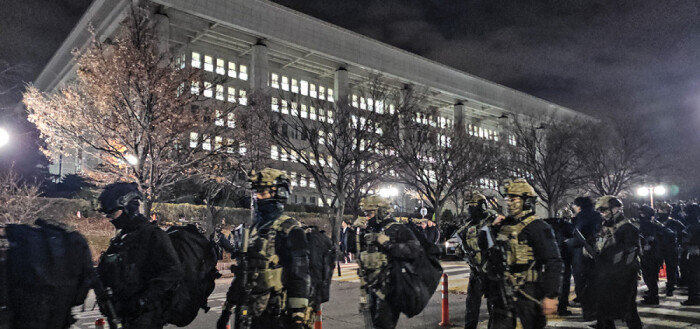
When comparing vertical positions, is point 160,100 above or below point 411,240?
above

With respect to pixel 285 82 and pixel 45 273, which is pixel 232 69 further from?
pixel 45 273

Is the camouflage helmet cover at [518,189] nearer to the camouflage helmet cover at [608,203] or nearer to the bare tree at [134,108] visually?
the camouflage helmet cover at [608,203]

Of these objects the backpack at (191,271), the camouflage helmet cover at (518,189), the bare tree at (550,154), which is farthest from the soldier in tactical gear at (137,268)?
the bare tree at (550,154)

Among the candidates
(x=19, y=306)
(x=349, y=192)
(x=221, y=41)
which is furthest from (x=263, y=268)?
(x=221, y=41)

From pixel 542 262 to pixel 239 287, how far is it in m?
3.01

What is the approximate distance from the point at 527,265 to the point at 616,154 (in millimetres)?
39323

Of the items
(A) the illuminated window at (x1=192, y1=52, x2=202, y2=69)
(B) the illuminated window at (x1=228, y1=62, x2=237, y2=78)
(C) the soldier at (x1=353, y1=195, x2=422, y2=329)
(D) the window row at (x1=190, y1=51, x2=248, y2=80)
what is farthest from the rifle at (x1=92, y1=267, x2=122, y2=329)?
(B) the illuminated window at (x1=228, y1=62, x2=237, y2=78)

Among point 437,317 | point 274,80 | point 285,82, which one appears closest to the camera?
point 437,317

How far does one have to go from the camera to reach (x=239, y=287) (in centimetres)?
437

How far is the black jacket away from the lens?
373 cm

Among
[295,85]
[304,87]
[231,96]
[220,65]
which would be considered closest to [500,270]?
[231,96]

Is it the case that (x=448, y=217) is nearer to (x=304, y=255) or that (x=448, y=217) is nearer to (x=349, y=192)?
(x=349, y=192)

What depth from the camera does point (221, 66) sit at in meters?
49.9

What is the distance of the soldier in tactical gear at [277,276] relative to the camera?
4.02m
